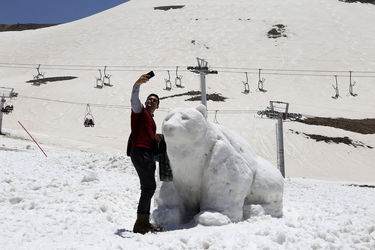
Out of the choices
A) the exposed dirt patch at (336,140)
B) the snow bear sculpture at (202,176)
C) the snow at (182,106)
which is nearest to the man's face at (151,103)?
the snow bear sculpture at (202,176)

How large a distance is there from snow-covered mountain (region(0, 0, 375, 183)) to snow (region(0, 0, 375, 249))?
159 mm

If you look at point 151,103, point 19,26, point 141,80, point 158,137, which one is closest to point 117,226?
point 158,137

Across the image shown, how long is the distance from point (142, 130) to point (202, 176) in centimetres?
102

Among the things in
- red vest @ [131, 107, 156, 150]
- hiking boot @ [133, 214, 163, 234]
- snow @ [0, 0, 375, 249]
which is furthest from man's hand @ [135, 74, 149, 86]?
snow @ [0, 0, 375, 249]

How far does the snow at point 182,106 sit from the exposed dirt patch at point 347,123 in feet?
3.01

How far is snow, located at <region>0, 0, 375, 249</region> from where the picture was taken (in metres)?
3.84

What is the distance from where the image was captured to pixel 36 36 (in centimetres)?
5309

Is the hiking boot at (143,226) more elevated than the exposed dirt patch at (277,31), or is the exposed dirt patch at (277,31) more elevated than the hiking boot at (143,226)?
the exposed dirt patch at (277,31)

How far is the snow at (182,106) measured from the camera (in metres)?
3.84

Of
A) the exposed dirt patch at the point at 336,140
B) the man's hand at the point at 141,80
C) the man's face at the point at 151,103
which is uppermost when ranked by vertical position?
the man's hand at the point at 141,80

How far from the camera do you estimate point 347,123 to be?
2564cm

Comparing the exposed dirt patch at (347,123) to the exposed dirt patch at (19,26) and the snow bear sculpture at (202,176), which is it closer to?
the snow bear sculpture at (202,176)


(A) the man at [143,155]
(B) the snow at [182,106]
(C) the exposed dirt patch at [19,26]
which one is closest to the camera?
(B) the snow at [182,106]

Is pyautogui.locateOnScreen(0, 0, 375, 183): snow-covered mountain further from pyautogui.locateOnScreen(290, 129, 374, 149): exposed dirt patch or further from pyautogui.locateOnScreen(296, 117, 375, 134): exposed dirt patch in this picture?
pyautogui.locateOnScreen(296, 117, 375, 134): exposed dirt patch
